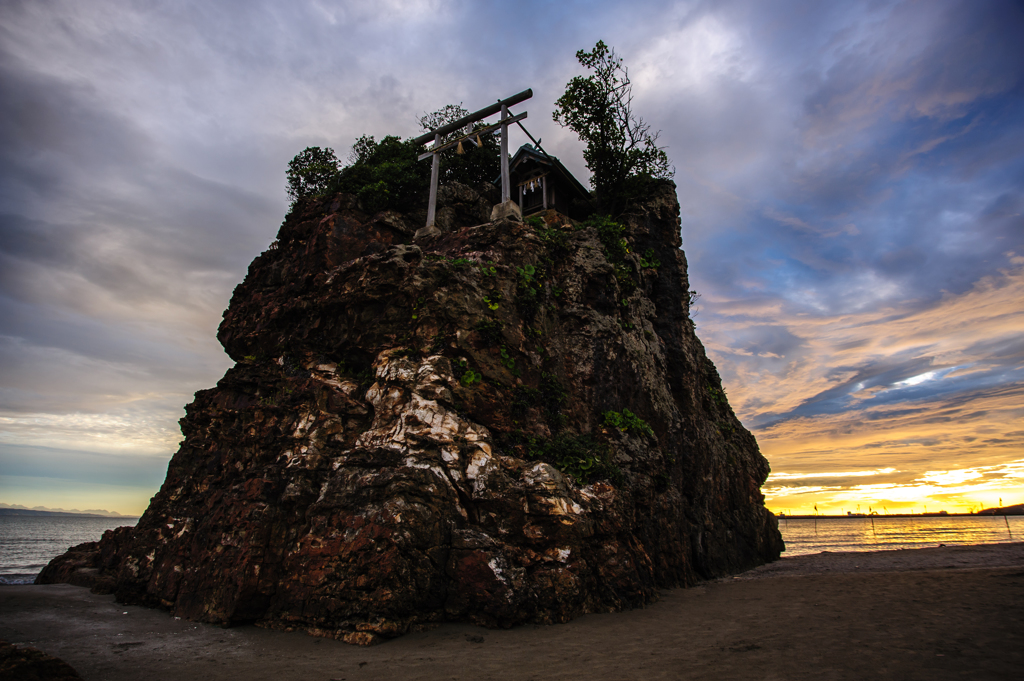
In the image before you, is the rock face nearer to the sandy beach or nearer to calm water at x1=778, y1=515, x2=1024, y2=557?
the sandy beach

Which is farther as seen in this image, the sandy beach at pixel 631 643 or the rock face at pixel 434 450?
the rock face at pixel 434 450

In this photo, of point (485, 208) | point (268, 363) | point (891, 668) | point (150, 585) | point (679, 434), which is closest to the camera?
point (891, 668)

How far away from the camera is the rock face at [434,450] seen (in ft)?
25.5

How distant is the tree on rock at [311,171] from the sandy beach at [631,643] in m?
16.9

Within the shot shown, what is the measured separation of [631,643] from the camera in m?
6.88

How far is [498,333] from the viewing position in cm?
1102

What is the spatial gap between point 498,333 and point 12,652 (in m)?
8.54

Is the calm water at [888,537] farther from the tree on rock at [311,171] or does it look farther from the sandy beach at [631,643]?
the tree on rock at [311,171]

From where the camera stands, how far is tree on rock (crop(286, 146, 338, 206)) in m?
21.0

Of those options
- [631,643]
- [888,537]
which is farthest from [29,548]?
[888,537]

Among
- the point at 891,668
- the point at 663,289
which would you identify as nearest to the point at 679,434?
the point at 663,289

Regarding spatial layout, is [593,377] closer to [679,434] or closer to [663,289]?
[679,434]

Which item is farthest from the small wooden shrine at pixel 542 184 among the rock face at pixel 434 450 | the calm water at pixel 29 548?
the calm water at pixel 29 548

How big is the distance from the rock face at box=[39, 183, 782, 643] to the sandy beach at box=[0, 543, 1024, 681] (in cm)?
59
